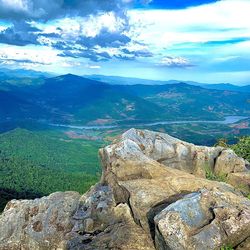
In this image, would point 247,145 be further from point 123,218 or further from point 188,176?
point 123,218

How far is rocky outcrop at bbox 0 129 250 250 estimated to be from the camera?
95.4 feet

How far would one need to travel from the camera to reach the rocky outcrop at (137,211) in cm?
2908

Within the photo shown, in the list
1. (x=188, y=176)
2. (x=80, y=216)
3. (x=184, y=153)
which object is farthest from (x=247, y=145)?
(x=80, y=216)

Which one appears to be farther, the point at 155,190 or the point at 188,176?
the point at 188,176

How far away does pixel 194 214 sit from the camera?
98.9 ft

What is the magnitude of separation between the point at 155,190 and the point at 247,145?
190 feet

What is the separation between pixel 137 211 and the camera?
3559 centimetres

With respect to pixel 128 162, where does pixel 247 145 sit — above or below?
below

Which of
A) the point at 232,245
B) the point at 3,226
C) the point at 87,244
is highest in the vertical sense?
the point at 232,245

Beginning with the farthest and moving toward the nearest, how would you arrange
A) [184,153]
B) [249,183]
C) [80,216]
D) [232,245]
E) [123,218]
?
[184,153]
[249,183]
[80,216]
[123,218]
[232,245]

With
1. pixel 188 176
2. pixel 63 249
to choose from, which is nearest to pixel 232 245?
pixel 188 176

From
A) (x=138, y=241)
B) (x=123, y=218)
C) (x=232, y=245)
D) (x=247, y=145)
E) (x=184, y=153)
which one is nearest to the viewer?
(x=232, y=245)

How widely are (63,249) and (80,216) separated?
428 cm

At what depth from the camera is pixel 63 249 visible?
36094mm
